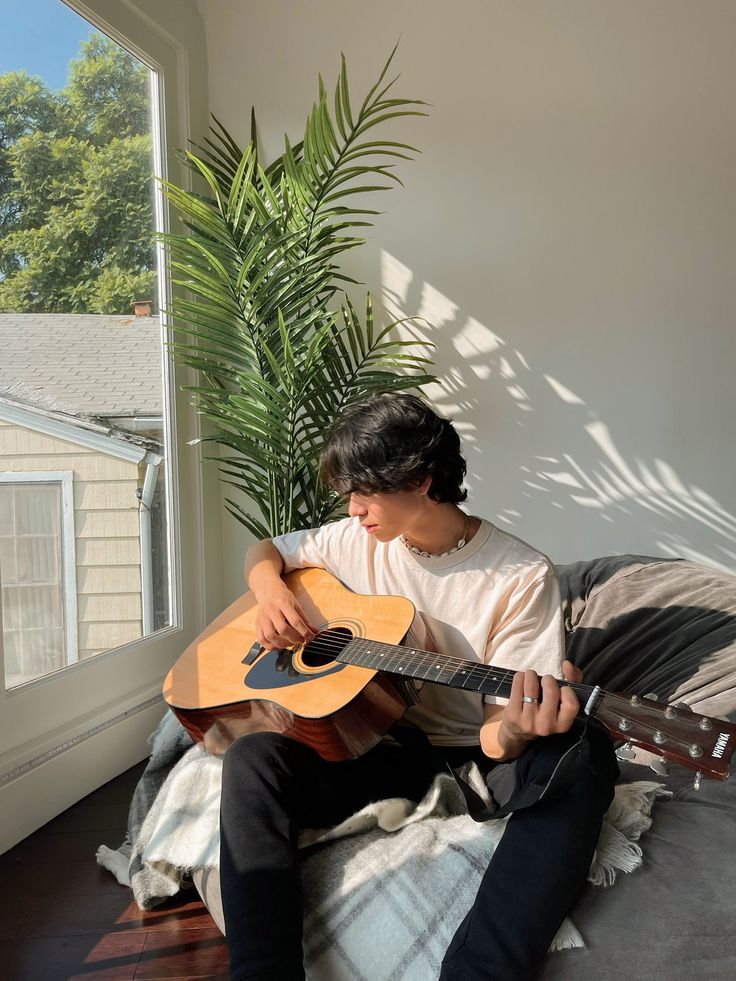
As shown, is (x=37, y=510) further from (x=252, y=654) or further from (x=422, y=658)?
(x=422, y=658)

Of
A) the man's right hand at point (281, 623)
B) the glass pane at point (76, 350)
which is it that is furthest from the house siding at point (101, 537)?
the man's right hand at point (281, 623)

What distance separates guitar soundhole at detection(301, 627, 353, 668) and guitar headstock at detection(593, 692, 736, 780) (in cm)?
51

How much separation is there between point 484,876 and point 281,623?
574mm

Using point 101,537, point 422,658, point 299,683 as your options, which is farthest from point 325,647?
point 101,537

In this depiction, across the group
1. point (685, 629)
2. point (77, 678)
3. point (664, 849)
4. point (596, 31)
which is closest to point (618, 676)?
point (685, 629)

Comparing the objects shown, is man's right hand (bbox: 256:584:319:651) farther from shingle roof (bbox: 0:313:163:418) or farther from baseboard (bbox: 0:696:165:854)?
shingle roof (bbox: 0:313:163:418)

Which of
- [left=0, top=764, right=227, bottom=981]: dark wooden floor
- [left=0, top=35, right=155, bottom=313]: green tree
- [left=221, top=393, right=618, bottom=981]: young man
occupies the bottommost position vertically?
[left=0, top=764, right=227, bottom=981]: dark wooden floor

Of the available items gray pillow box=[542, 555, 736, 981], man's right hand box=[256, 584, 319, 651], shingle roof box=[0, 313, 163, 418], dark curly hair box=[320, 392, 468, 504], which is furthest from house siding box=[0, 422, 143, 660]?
gray pillow box=[542, 555, 736, 981]

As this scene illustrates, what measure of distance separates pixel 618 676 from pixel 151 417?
1.55 meters

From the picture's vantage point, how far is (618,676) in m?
1.83

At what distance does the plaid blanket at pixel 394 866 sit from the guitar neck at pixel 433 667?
0.24m

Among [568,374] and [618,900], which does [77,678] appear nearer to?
[618,900]

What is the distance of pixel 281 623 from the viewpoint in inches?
62.0

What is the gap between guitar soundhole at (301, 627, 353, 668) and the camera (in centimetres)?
150
